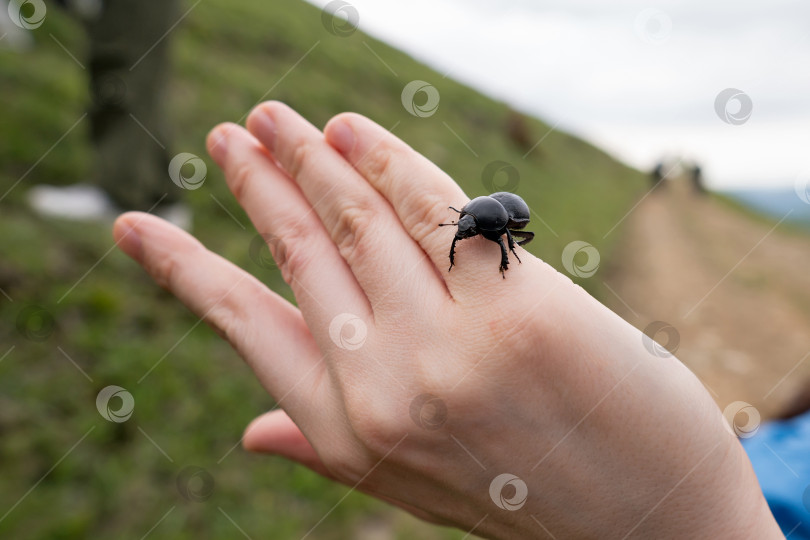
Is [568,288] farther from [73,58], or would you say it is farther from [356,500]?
[73,58]

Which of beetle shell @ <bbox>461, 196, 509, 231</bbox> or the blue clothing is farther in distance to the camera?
the blue clothing

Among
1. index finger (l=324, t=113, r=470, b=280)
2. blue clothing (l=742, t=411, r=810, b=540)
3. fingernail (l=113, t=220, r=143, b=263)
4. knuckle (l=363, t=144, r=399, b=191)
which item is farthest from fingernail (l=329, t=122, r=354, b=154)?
blue clothing (l=742, t=411, r=810, b=540)

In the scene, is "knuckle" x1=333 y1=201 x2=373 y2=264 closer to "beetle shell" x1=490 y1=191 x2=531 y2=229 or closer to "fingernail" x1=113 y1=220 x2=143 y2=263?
"beetle shell" x1=490 y1=191 x2=531 y2=229

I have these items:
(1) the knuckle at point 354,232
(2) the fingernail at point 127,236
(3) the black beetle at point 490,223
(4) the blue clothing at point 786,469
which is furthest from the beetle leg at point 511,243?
(4) the blue clothing at point 786,469

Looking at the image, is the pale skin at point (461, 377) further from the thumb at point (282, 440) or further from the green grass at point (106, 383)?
the green grass at point (106, 383)

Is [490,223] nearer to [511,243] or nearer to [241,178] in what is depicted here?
[511,243]

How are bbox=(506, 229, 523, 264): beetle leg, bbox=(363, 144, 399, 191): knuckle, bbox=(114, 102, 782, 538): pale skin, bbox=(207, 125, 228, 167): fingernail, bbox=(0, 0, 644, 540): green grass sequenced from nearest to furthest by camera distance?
1. bbox=(114, 102, 782, 538): pale skin
2. bbox=(506, 229, 523, 264): beetle leg
3. bbox=(363, 144, 399, 191): knuckle
4. bbox=(207, 125, 228, 167): fingernail
5. bbox=(0, 0, 644, 540): green grass

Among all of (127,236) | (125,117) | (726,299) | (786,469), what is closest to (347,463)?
(127,236)
